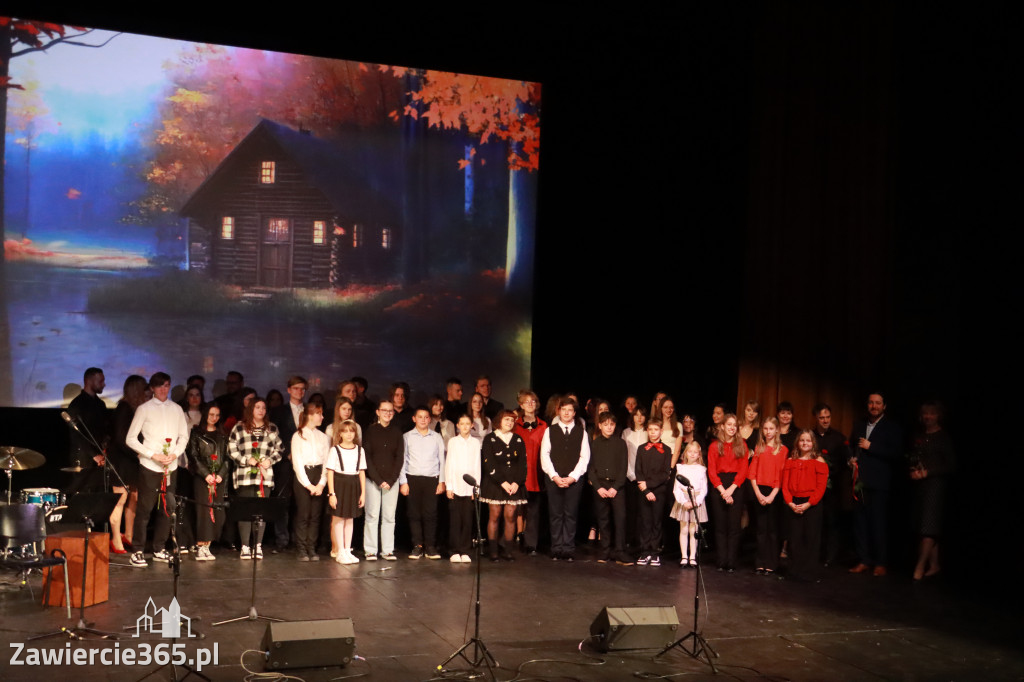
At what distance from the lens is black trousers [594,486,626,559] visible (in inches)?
386

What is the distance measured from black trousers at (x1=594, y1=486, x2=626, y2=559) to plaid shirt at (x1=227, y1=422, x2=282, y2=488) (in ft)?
9.94

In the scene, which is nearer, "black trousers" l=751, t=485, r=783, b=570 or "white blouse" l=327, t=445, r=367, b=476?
"white blouse" l=327, t=445, r=367, b=476

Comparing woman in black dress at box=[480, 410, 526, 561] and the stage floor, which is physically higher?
woman in black dress at box=[480, 410, 526, 561]

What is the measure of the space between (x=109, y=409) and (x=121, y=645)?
4.30 metres

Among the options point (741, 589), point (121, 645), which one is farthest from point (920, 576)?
point (121, 645)

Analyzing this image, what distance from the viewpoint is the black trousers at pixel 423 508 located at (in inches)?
380

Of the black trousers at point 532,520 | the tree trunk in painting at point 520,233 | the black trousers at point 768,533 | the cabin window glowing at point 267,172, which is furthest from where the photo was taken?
the tree trunk in painting at point 520,233

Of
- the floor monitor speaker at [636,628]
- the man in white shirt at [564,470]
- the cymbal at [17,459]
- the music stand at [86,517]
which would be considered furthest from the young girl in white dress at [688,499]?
the cymbal at [17,459]

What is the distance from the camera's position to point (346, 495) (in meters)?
9.27

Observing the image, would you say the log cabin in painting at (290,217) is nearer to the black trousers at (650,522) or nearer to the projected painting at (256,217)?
the projected painting at (256,217)

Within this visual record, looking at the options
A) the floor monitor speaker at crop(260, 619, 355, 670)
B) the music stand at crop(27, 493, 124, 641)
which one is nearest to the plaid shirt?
the music stand at crop(27, 493, 124, 641)

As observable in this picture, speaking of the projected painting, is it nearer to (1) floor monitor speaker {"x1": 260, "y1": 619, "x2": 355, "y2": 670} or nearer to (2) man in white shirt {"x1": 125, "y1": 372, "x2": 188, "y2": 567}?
(2) man in white shirt {"x1": 125, "y1": 372, "x2": 188, "y2": 567}

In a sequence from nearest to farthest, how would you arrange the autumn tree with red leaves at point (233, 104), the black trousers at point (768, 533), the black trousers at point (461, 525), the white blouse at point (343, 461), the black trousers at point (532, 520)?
1. the white blouse at point (343, 461)
2. the black trousers at point (768, 533)
3. the black trousers at point (461, 525)
4. the black trousers at point (532, 520)
5. the autumn tree with red leaves at point (233, 104)

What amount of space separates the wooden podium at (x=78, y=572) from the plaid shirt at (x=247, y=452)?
6.17 feet
